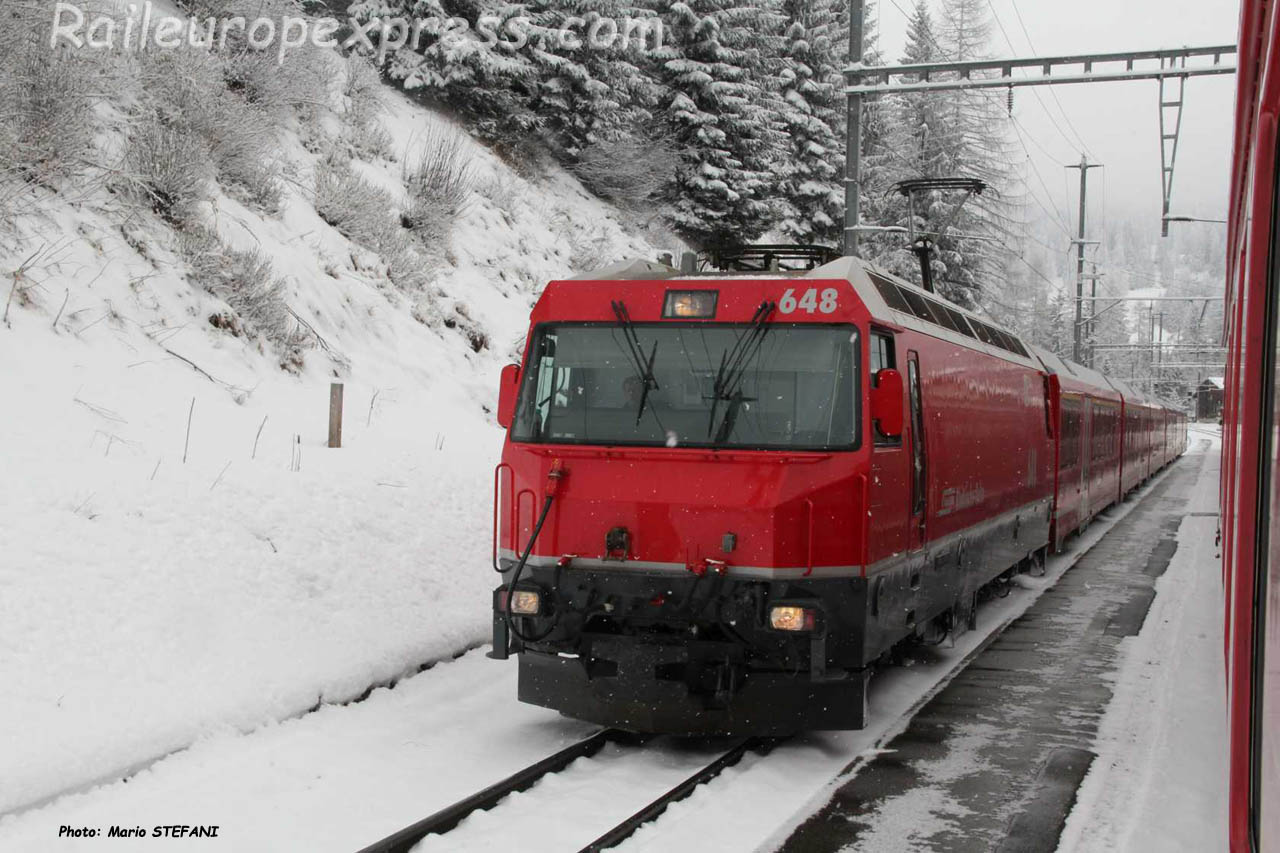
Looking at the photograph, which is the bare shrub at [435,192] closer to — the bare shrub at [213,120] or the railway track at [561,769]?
the bare shrub at [213,120]

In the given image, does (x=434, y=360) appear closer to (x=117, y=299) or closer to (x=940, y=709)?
(x=117, y=299)

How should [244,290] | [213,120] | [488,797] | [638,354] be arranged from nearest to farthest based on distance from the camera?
[488,797] → [638,354] → [244,290] → [213,120]

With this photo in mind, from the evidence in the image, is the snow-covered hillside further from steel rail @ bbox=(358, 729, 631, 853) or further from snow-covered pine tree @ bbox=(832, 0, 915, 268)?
snow-covered pine tree @ bbox=(832, 0, 915, 268)

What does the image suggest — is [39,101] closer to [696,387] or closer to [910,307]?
[696,387]

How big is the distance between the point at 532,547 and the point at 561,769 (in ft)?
4.34

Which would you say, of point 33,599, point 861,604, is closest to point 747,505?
point 861,604

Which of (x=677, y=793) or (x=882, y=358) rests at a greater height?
(x=882, y=358)

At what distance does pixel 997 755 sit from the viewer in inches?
280

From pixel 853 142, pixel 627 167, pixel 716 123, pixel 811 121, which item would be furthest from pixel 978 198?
pixel 853 142

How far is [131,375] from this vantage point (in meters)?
10.8

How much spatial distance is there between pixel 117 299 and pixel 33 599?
576 centimetres

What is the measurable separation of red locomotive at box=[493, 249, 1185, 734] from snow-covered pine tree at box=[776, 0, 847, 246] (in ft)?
86.7

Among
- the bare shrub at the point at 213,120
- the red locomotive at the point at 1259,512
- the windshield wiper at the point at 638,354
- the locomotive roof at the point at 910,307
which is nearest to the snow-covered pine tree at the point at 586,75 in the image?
the bare shrub at the point at 213,120

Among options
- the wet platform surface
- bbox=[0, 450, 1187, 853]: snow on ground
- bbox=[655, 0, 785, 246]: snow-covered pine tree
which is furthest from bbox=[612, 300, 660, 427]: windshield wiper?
bbox=[655, 0, 785, 246]: snow-covered pine tree
